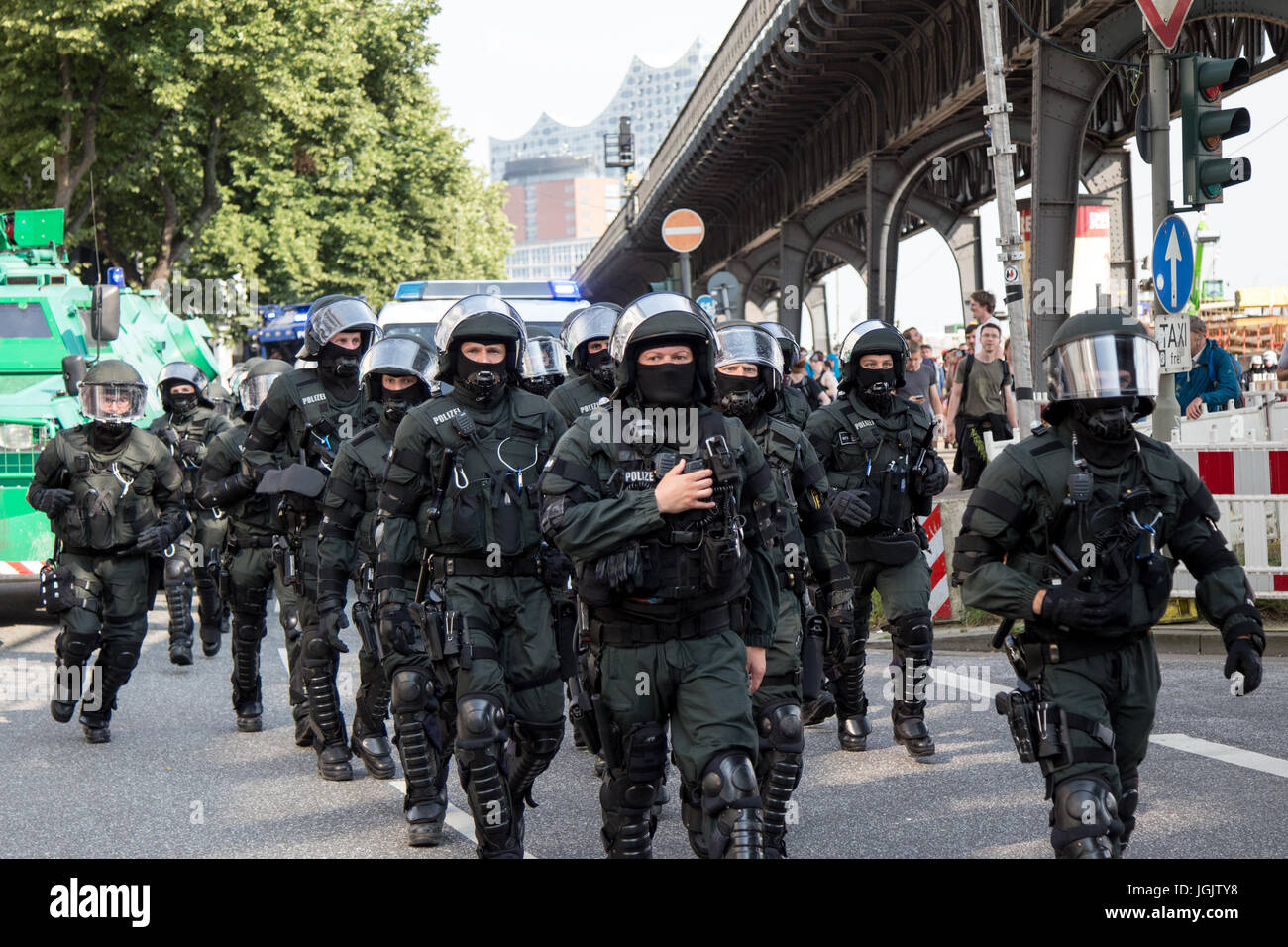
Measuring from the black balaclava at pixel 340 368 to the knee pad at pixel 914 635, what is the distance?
2.98 meters

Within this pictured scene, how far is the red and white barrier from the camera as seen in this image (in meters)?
11.6

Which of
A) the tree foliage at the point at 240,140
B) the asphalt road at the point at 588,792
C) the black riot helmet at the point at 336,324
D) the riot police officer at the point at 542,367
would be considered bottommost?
the asphalt road at the point at 588,792

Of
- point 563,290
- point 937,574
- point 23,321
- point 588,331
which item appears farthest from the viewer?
point 23,321

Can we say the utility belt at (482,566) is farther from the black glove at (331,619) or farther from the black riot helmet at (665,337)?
the black glove at (331,619)

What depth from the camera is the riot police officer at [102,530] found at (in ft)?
28.7

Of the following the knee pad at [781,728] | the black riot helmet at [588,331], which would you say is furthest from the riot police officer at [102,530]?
the knee pad at [781,728]

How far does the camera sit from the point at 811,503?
6.64 metres

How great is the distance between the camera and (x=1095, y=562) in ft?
16.0

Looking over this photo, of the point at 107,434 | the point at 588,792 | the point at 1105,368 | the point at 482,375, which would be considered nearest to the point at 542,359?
the point at 107,434

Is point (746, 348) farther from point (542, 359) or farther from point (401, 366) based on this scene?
point (542, 359)

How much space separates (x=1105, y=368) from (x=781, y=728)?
179 centimetres

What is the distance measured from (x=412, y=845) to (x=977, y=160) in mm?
26537
